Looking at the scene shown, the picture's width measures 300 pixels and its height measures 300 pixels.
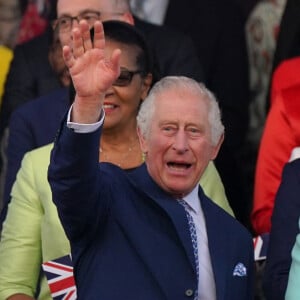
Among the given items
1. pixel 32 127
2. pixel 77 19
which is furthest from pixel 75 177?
pixel 77 19

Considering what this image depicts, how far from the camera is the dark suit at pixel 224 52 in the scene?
5906 millimetres

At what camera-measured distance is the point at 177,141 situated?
4.03 m

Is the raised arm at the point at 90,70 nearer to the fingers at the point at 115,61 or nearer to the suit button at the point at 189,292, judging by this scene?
the fingers at the point at 115,61

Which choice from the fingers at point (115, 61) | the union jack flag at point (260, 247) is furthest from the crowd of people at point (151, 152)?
the union jack flag at point (260, 247)

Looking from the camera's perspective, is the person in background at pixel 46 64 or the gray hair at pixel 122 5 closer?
the gray hair at pixel 122 5

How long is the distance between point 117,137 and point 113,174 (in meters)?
0.70

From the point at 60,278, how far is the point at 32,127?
0.88m

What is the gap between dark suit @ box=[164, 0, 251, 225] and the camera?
Answer: 5.91 m

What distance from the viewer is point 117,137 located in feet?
15.4

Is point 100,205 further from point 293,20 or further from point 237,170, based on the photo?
point 293,20

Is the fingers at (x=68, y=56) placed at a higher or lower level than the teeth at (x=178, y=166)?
higher

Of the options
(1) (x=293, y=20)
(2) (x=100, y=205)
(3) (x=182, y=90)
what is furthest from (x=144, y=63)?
(1) (x=293, y=20)

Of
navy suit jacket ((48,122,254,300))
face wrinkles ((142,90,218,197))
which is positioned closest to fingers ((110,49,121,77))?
navy suit jacket ((48,122,254,300))

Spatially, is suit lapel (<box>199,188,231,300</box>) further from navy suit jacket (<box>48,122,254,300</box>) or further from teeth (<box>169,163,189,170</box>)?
teeth (<box>169,163,189,170</box>)
